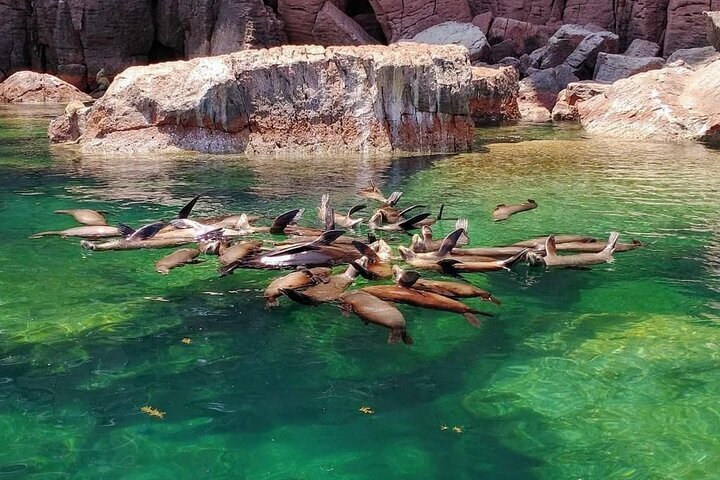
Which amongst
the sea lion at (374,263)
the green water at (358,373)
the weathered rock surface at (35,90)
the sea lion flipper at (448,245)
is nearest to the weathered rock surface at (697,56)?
the green water at (358,373)

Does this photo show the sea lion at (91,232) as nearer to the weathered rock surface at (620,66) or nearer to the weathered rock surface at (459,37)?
the weathered rock surface at (620,66)

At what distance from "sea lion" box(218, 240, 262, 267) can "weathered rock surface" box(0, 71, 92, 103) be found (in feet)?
68.6

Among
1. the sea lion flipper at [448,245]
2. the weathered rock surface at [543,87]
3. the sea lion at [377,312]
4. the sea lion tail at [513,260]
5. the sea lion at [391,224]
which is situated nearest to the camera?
the sea lion at [377,312]

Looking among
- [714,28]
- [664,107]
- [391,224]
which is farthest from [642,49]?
[391,224]

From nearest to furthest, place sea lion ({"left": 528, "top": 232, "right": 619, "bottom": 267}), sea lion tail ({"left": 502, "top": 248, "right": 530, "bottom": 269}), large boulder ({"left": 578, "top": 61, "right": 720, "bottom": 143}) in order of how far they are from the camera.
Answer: sea lion tail ({"left": 502, "top": 248, "right": 530, "bottom": 269}) → sea lion ({"left": 528, "top": 232, "right": 619, "bottom": 267}) → large boulder ({"left": 578, "top": 61, "right": 720, "bottom": 143})

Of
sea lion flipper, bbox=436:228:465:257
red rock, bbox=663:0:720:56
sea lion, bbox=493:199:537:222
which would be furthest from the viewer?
red rock, bbox=663:0:720:56

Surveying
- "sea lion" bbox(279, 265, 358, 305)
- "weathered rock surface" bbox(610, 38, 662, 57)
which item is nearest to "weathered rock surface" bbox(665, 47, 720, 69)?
"weathered rock surface" bbox(610, 38, 662, 57)

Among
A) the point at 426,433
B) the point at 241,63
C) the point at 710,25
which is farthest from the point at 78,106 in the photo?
the point at 710,25

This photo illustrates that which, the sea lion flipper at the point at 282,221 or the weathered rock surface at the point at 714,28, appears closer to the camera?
the sea lion flipper at the point at 282,221

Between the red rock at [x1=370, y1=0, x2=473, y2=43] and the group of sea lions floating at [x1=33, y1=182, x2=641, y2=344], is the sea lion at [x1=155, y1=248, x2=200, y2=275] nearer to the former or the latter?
the group of sea lions floating at [x1=33, y1=182, x2=641, y2=344]

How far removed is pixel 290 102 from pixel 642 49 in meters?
13.8

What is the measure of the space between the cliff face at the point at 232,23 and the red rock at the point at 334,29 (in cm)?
4

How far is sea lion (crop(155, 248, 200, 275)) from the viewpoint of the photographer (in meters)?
6.04

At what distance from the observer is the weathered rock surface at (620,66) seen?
64.0 feet
